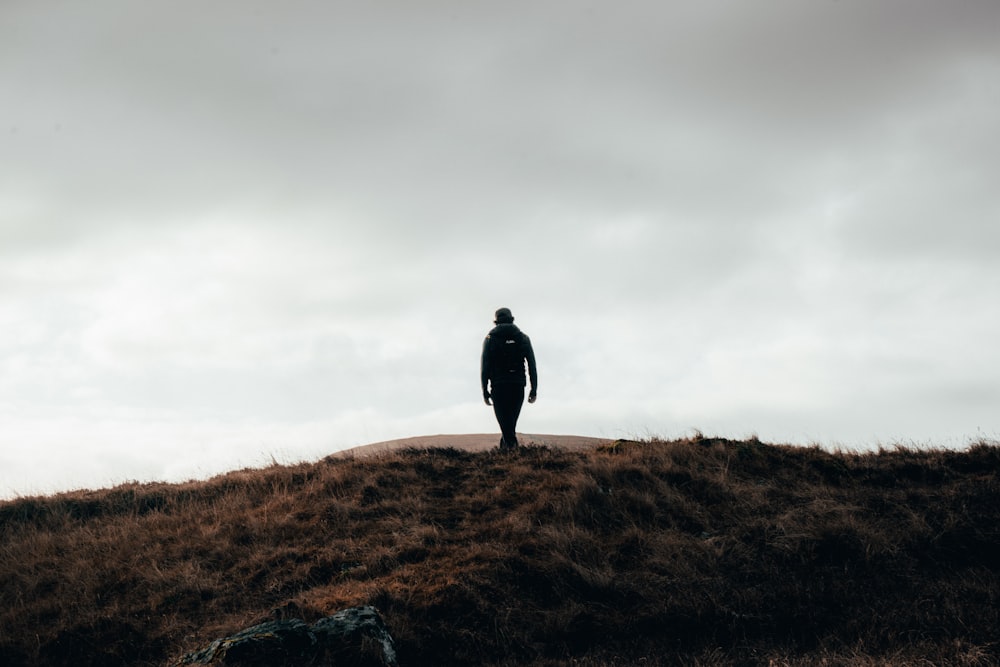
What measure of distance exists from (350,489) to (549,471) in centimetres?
339

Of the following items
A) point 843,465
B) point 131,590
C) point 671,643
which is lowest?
point 671,643

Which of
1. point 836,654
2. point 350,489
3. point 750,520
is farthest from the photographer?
point 350,489

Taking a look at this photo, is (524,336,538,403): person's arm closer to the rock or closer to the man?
the man

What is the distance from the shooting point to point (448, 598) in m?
8.64

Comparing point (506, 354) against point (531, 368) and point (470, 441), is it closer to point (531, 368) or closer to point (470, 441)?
point (531, 368)

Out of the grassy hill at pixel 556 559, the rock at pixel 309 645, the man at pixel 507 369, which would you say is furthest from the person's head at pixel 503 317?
the rock at pixel 309 645

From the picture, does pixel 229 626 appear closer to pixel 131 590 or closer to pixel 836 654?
pixel 131 590

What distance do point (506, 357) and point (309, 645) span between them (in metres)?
9.06

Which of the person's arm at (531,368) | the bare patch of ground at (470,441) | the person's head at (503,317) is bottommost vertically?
the bare patch of ground at (470,441)

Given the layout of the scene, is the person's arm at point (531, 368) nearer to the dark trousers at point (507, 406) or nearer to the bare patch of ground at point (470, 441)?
the dark trousers at point (507, 406)

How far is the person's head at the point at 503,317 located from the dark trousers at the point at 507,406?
1.36 meters

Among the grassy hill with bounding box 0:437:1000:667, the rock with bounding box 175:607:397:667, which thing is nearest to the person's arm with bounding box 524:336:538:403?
the grassy hill with bounding box 0:437:1000:667

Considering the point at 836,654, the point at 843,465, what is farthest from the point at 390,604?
the point at 843,465

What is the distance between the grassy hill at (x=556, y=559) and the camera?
7977 mm
